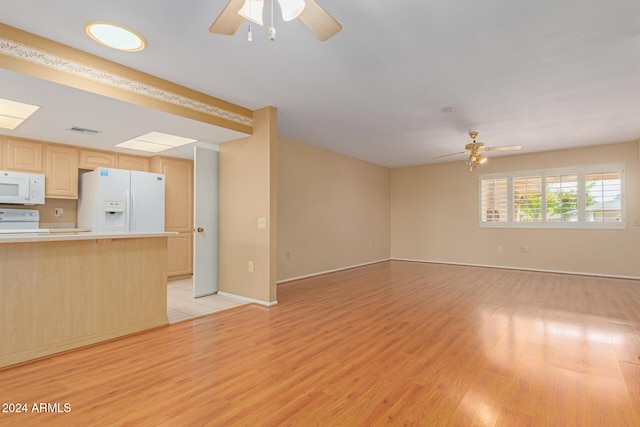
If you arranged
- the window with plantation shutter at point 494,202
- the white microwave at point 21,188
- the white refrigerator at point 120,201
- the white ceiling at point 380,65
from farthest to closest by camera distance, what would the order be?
the window with plantation shutter at point 494,202
the white refrigerator at point 120,201
the white microwave at point 21,188
the white ceiling at point 380,65

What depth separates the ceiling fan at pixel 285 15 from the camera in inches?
64.2

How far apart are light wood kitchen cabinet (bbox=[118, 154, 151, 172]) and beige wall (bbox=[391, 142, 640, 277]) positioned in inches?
229

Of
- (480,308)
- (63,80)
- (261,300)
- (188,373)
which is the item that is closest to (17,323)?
(188,373)

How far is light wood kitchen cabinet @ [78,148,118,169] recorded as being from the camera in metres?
4.61

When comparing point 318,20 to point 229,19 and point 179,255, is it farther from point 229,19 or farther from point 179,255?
point 179,255

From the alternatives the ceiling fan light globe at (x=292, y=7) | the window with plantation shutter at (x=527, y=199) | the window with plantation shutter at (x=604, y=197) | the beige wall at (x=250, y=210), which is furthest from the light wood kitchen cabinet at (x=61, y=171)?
the window with plantation shutter at (x=604, y=197)

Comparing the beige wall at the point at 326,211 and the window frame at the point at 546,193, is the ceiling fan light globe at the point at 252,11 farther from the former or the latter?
the window frame at the point at 546,193

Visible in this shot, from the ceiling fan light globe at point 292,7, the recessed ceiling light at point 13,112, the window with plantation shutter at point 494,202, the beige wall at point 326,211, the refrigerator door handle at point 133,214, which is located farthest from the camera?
the window with plantation shutter at point 494,202

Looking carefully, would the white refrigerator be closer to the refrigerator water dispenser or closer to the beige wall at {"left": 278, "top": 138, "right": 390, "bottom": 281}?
the refrigerator water dispenser

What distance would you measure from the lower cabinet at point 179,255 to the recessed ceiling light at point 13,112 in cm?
247

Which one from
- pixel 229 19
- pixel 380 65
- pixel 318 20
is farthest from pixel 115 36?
pixel 380 65

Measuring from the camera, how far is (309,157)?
19.3 feet

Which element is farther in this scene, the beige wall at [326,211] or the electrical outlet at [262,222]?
the beige wall at [326,211]

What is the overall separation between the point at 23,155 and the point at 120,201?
1213mm
